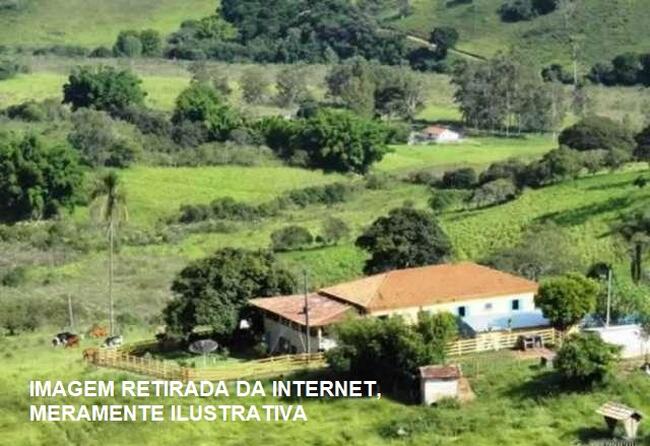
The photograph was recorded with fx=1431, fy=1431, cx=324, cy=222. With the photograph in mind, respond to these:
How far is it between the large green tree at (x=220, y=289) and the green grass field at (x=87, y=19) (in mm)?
99136

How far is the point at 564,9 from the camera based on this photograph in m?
142

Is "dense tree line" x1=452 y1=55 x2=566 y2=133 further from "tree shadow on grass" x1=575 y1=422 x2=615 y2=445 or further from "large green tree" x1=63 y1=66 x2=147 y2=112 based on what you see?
"tree shadow on grass" x1=575 y1=422 x2=615 y2=445

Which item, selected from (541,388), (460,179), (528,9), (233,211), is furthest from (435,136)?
(541,388)

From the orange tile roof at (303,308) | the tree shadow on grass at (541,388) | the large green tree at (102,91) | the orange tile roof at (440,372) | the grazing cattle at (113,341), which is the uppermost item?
the large green tree at (102,91)

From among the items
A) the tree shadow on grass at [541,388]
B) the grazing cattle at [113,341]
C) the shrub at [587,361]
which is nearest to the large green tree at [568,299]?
the tree shadow on grass at [541,388]

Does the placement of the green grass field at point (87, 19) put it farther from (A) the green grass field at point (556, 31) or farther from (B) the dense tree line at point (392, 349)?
(B) the dense tree line at point (392, 349)

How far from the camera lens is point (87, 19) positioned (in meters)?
155

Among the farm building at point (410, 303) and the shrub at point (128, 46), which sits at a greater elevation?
the shrub at point (128, 46)

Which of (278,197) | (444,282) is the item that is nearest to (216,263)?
(444,282)

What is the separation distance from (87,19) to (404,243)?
10169 cm

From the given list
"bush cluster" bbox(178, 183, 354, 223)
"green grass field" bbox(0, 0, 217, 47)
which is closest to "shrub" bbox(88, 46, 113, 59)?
"green grass field" bbox(0, 0, 217, 47)

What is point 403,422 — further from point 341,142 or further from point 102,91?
point 102,91

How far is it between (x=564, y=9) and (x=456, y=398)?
340 ft

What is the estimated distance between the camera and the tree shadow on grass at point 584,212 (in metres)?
69.9
